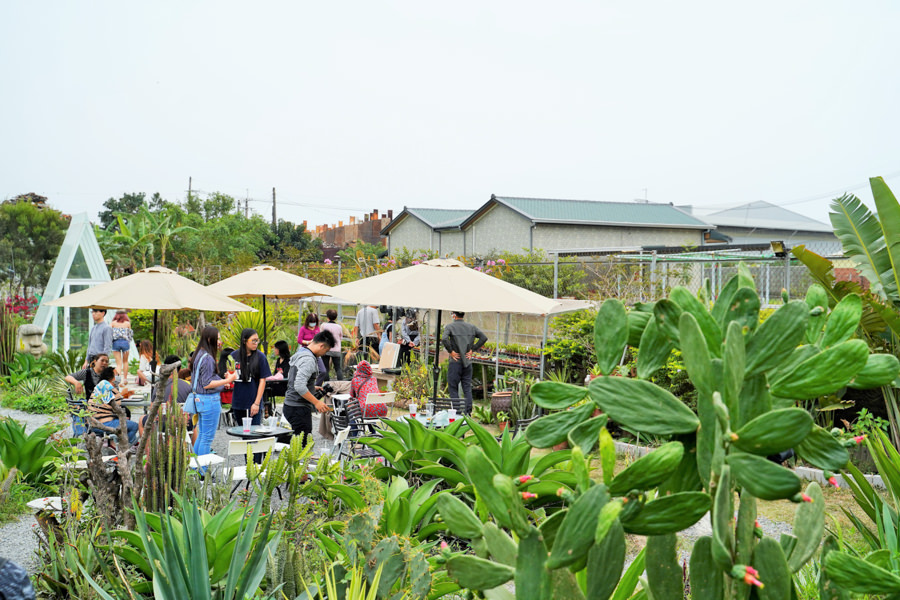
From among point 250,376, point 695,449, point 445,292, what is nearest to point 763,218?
point 445,292

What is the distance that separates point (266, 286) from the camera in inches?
418

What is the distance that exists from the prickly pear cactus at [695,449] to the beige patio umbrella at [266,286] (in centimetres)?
898

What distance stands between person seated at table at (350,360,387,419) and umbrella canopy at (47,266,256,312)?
209 centimetres

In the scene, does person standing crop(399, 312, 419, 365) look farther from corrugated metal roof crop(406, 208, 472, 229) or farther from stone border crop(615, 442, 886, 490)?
corrugated metal roof crop(406, 208, 472, 229)

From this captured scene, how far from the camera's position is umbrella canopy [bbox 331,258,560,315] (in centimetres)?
718

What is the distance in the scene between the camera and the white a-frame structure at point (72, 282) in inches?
553

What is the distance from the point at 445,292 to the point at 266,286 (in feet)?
14.0

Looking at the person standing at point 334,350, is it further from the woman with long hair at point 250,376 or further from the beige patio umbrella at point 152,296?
the woman with long hair at point 250,376

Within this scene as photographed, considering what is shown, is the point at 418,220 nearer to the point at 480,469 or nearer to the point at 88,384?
the point at 88,384

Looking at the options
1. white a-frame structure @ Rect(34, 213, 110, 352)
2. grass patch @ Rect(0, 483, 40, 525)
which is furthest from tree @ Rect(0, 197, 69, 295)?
grass patch @ Rect(0, 483, 40, 525)

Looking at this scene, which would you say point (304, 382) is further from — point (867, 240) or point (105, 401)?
point (867, 240)

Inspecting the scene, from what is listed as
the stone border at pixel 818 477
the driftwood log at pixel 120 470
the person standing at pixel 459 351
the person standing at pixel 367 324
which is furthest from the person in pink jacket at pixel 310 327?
the driftwood log at pixel 120 470

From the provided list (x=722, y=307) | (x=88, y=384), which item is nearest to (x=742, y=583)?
(x=722, y=307)

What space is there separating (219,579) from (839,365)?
10.7 feet
